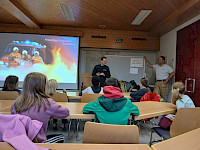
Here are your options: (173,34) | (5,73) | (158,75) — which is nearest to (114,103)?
(158,75)

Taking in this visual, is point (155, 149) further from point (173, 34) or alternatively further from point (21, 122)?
point (173, 34)

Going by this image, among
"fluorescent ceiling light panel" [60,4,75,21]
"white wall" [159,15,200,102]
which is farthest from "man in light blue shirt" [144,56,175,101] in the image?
"fluorescent ceiling light panel" [60,4,75,21]

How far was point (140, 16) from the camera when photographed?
4.75 m

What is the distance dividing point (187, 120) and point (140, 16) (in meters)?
3.65

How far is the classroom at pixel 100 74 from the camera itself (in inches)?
44.3

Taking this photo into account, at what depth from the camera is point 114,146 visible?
0.97m

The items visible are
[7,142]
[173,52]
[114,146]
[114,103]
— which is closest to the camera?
[7,142]

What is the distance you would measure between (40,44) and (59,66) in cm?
107

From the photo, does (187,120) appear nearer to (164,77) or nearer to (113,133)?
(113,133)

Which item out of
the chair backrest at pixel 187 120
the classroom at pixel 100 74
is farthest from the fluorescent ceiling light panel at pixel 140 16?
the chair backrest at pixel 187 120

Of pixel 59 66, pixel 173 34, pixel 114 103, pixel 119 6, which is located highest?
pixel 119 6

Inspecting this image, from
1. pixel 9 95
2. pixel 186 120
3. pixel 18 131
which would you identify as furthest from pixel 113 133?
pixel 9 95

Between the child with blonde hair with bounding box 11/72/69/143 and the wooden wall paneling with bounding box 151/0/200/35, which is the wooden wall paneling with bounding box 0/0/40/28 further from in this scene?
the wooden wall paneling with bounding box 151/0/200/35

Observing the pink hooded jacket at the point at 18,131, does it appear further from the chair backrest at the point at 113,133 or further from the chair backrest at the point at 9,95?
the chair backrest at the point at 9,95
